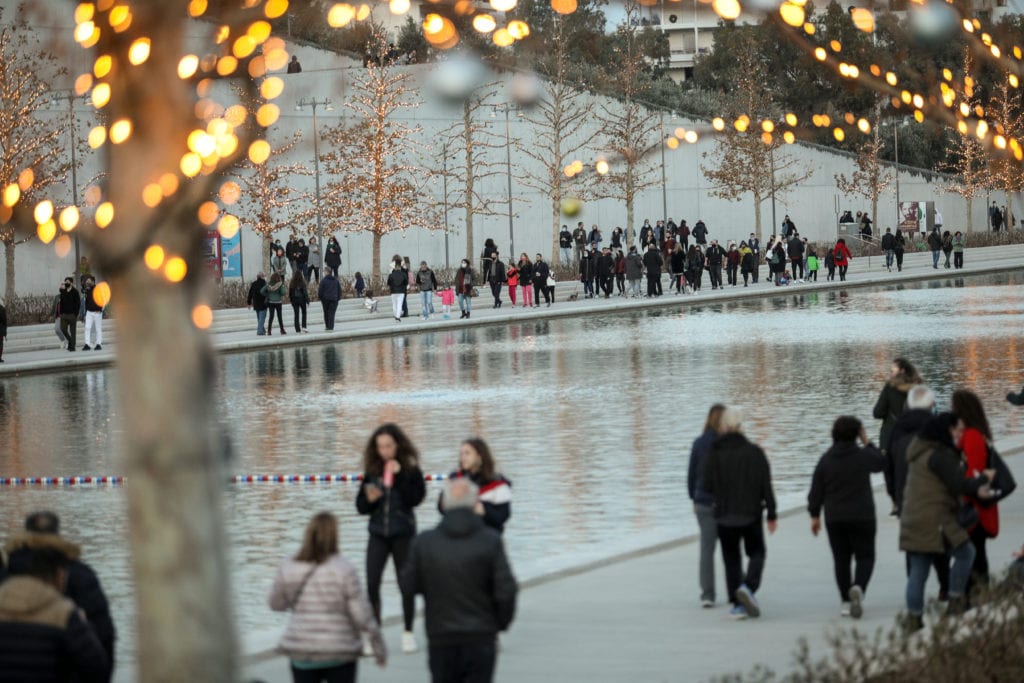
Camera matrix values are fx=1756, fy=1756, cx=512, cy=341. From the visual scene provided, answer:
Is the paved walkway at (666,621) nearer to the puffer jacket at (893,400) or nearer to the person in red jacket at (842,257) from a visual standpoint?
the puffer jacket at (893,400)

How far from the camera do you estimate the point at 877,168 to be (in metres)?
78.0

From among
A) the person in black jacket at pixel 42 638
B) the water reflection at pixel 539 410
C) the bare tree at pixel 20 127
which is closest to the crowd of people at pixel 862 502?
the water reflection at pixel 539 410

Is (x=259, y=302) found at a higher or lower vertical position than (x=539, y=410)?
higher

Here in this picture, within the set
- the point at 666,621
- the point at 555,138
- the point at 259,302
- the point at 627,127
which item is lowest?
the point at 666,621

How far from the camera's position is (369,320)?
4706cm

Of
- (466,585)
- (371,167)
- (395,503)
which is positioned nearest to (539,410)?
(395,503)

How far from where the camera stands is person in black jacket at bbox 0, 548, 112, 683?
6578 mm

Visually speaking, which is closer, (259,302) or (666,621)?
(666,621)

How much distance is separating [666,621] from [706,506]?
98 cm

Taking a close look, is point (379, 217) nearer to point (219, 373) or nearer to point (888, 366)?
point (219, 373)

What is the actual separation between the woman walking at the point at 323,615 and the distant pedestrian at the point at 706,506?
350 cm

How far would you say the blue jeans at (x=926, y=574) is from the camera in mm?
9984

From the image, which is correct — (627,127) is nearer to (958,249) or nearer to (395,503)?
(958,249)

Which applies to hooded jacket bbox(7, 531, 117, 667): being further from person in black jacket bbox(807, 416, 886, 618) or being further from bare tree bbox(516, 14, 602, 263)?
bare tree bbox(516, 14, 602, 263)
